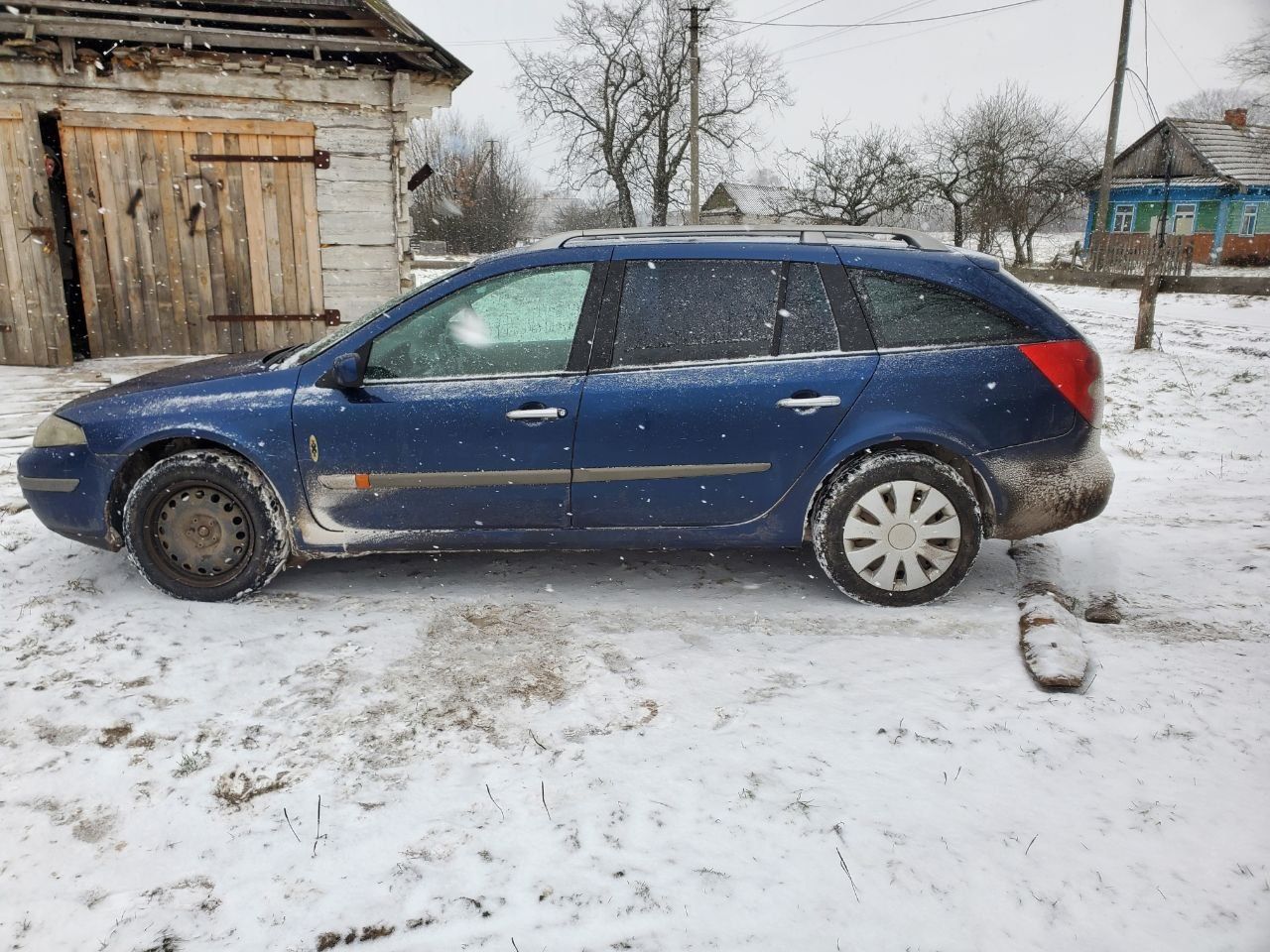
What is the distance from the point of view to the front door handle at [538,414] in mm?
3432

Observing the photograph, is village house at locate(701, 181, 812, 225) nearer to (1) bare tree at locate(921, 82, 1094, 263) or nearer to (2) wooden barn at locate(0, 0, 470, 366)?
(1) bare tree at locate(921, 82, 1094, 263)

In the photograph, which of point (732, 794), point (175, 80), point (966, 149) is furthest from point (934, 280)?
point (966, 149)

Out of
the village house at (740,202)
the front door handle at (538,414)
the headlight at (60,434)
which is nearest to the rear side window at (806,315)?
the front door handle at (538,414)

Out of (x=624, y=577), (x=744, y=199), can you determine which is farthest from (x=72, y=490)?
(x=744, y=199)

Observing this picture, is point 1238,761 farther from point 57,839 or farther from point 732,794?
point 57,839

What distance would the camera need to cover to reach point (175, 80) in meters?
8.37

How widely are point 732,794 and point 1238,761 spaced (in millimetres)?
1477

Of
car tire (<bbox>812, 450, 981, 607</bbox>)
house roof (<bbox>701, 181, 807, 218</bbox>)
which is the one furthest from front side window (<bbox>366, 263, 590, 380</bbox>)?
house roof (<bbox>701, 181, 807, 218</bbox>)

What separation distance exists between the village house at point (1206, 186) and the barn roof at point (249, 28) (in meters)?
31.2

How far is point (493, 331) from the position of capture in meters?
3.59

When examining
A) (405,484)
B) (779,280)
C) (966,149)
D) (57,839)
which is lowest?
(57,839)

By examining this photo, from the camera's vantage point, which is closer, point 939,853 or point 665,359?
point 939,853

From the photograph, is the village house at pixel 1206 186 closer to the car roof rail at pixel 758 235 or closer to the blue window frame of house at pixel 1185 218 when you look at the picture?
the blue window frame of house at pixel 1185 218

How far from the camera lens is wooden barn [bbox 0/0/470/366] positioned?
8.15 metres
